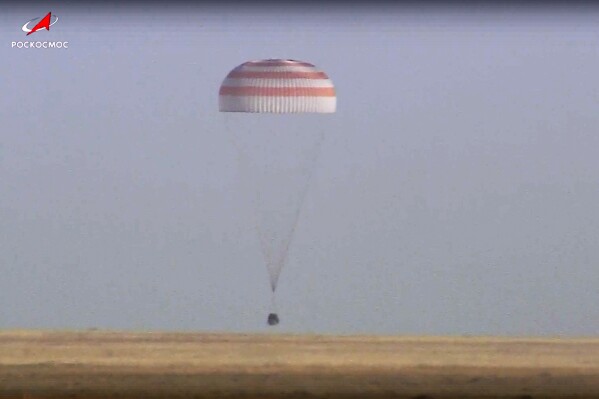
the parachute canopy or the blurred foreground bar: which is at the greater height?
the parachute canopy

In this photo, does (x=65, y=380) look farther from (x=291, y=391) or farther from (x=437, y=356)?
(x=437, y=356)

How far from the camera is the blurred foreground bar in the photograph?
7.50 meters

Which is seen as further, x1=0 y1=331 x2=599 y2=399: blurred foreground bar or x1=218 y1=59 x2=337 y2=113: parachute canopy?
x1=0 y1=331 x2=599 y2=399: blurred foreground bar

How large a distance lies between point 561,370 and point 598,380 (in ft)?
1.82

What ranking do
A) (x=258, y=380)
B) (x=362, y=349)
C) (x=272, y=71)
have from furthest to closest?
(x=258, y=380), (x=362, y=349), (x=272, y=71)

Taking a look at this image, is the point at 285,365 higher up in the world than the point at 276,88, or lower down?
lower down

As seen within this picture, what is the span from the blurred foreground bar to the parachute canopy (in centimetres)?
236

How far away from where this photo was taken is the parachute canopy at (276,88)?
619 centimetres

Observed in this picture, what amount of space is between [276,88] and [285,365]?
313 cm

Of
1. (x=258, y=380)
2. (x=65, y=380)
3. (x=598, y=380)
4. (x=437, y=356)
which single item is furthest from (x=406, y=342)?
(x=65, y=380)

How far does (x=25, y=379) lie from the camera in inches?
303

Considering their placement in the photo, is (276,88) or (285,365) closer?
(276,88)

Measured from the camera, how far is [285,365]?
787cm

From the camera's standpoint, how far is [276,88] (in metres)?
6.30
